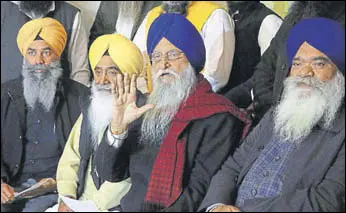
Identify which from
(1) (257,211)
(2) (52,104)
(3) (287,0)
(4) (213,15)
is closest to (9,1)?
(2) (52,104)

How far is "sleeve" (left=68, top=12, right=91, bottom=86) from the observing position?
166 centimetres

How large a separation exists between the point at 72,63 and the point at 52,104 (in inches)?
4.0

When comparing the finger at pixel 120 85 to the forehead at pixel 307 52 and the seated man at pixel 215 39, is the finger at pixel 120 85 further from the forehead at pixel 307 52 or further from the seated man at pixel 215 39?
the forehead at pixel 307 52

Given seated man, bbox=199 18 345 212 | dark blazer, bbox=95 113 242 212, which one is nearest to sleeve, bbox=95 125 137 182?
dark blazer, bbox=95 113 242 212

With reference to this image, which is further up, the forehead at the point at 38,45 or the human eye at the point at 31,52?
the forehead at the point at 38,45

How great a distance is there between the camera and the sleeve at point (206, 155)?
150cm

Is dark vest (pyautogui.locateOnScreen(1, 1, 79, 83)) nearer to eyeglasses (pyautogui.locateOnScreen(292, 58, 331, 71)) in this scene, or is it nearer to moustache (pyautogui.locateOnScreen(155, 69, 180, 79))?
moustache (pyautogui.locateOnScreen(155, 69, 180, 79))

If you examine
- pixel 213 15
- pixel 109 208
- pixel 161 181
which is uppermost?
pixel 213 15

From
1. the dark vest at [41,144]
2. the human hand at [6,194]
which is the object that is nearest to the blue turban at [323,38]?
the dark vest at [41,144]

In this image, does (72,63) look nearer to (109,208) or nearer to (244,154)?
(109,208)

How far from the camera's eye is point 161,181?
1.52m

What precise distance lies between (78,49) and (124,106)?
20cm

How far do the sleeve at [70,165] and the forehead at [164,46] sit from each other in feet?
0.91

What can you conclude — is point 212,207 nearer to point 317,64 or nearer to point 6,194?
point 317,64
